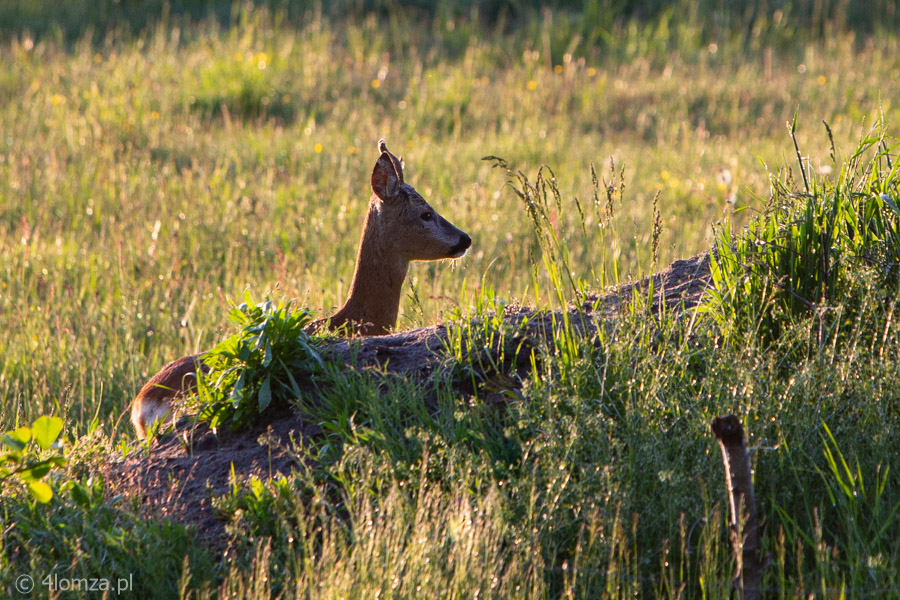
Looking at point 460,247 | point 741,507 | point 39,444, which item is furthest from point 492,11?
point 741,507

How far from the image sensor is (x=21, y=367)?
530 centimetres

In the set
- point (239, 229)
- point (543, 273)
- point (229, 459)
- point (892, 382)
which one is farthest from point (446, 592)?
point (239, 229)

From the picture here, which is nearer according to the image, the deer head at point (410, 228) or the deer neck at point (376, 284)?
the deer neck at point (376, 284)

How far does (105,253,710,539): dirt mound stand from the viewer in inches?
139

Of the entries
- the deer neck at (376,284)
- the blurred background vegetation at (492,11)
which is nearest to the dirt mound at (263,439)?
the deer neck at (376,284)

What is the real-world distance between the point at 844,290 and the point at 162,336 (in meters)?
3.88

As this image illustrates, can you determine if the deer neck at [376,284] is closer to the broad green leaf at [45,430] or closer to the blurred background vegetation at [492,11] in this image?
the broad green leaf at [45,430]

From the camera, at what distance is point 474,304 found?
431 centimetres

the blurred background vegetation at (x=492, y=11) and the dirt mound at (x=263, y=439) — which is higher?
the blurred background vegetation at (x=492, y=11)

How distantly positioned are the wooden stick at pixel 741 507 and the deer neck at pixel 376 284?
263cm

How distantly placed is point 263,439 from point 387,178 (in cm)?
204

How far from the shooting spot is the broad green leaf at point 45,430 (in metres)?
2.97

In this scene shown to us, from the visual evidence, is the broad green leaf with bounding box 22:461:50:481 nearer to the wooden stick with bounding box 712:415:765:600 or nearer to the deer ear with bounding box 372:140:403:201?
the wooden stick with bounding box 712:415:765:600

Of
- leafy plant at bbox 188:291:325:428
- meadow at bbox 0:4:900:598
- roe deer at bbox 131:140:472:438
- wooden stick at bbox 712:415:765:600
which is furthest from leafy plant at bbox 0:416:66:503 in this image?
roe deer at bbox 131:140:472:438
